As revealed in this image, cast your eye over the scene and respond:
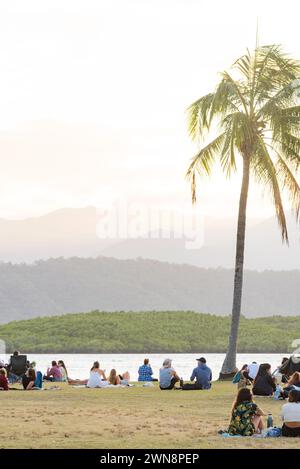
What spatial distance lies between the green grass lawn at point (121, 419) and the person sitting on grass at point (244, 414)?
0.44 m

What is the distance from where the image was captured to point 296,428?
1938 centimetres

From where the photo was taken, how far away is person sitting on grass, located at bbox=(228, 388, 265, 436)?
765 inches

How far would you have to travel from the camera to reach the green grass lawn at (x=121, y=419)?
728 inches

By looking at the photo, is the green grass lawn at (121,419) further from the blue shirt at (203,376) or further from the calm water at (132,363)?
the calm water at (132,363)

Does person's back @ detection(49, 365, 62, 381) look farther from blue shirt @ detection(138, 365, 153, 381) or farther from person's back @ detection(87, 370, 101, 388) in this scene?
person's back @ detection(87, 370, 101, 388)

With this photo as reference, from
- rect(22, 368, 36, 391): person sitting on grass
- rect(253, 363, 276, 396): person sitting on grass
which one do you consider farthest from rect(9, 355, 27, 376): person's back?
rect(253, 363, 276, 396): person sitting on grass

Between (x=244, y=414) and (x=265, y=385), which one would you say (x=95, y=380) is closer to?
(x=265, y=385)

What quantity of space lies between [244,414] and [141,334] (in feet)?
421

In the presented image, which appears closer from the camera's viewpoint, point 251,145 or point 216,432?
point 216,432

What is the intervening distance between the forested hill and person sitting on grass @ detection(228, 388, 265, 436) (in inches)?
4682
